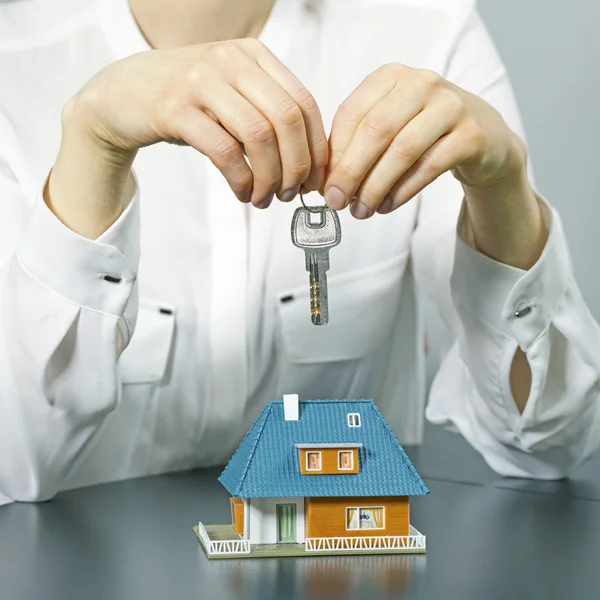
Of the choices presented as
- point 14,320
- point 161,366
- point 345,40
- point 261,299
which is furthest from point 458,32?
point 14,320

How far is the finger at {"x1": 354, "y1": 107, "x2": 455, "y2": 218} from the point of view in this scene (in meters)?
0.72

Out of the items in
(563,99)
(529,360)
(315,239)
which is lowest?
(529,360)

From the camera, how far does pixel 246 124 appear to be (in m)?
0.68

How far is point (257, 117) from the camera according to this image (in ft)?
2.22

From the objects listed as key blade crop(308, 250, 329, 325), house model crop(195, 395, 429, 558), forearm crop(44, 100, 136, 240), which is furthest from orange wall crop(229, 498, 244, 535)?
forearm crop(44, 100, 136, 240)

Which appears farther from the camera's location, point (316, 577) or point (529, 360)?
point (529, 360)

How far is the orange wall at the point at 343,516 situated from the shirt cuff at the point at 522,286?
0.25 meters

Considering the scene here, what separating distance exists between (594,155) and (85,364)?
115 centimetres

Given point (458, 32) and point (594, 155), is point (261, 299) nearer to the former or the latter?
point (458, 32)

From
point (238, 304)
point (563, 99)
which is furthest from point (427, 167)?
point (563, 99)

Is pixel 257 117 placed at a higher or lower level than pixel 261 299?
higher

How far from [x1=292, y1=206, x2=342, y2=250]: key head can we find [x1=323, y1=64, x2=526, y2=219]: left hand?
0.02m

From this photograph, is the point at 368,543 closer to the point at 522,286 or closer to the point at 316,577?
the point at 316,577

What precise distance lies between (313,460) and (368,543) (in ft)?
0.22
